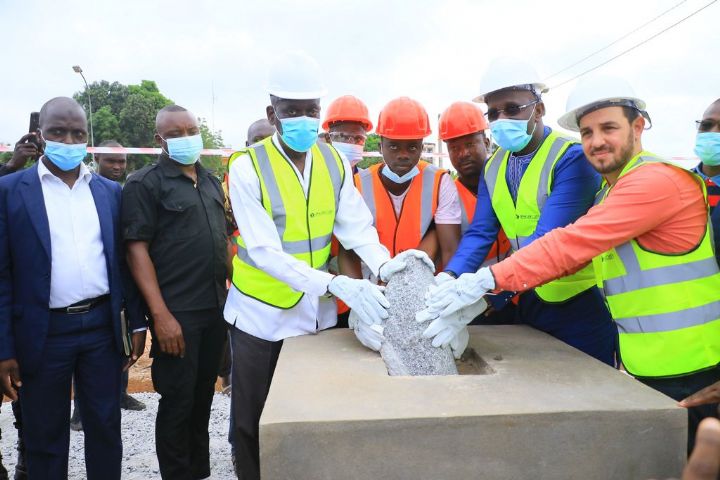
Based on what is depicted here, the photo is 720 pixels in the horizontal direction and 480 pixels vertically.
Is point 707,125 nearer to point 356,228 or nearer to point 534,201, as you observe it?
point 534,201

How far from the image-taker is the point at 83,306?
302cm

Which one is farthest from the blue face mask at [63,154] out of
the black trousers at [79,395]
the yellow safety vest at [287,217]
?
the yellow safety vest at [287,217]

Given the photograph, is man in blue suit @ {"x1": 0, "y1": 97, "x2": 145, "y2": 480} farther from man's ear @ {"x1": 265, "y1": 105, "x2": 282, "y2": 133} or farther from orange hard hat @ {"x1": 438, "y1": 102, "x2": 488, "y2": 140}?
orange hard hat @ {"x1": 438, "y1": 102, "x2": 488, "y2": 140}

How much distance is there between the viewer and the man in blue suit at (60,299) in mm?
2885

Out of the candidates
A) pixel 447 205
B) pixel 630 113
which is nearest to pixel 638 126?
pixel 630 113

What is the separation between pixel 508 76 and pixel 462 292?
1.17 m

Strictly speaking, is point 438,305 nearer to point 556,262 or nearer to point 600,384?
point 556,262

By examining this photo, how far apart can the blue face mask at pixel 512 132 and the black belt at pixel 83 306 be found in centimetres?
229

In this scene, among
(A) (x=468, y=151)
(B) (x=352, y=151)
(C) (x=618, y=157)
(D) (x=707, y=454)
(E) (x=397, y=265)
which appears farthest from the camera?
(B) (x=352, y=151)

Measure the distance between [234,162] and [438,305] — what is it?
128 centimetres

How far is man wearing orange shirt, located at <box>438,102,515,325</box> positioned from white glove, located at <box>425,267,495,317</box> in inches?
42.4

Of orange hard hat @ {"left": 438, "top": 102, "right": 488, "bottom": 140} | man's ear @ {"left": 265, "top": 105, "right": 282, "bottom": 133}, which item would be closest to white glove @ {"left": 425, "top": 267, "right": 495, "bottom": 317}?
man's ear @ {"left": 265, "top": 105, "right": 282, "bottom": 133}

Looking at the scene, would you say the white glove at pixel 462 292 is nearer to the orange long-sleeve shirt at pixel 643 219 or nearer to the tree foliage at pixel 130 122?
the orange long-sleeve shirt at pixel 643 219

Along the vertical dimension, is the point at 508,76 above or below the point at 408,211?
above
